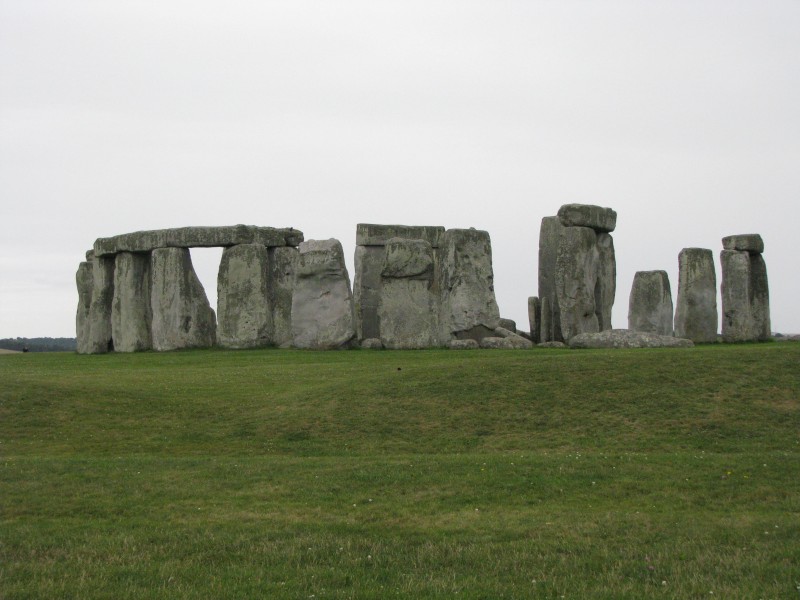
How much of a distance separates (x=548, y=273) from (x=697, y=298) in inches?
193

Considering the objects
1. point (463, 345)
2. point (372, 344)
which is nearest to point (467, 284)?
point (463, 345)

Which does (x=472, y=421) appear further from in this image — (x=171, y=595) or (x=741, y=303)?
(x=741, y=303)

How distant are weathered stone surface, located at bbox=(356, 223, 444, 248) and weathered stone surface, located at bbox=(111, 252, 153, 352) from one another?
7133 millimetres

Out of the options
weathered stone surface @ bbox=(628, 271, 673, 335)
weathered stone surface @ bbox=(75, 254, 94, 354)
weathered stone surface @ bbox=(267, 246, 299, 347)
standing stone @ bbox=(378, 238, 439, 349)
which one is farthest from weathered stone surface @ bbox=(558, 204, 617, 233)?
weathered stone surface @ bbox=(75, 254, 94, 354)

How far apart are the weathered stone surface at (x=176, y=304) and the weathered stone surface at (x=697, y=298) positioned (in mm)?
14967

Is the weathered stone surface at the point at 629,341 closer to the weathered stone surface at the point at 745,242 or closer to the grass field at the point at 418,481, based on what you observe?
the grass field at the point at 418,481

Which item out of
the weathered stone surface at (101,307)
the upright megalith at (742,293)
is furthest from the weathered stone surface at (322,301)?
the upright megalith at (742,293)

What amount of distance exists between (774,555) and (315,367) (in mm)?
14183

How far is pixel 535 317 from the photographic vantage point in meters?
32.4

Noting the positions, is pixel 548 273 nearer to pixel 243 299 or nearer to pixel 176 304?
pixel 243 299

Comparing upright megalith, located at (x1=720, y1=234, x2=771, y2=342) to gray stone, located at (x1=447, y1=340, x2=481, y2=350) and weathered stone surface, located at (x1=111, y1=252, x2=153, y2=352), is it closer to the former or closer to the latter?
gray stone, located at (x1=447, y1=340, x2=481, y2=350)

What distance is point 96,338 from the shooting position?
34.2 meters

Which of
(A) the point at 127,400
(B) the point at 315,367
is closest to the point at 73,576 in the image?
(A) the point at 127,400

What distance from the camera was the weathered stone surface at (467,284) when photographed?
1167 inches
